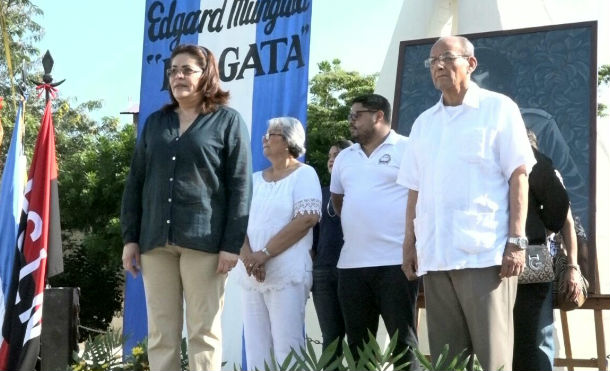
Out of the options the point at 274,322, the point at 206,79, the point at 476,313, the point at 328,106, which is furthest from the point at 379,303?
the point at 328,106

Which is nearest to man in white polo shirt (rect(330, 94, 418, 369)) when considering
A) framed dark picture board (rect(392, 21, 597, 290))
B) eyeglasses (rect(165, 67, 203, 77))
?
eyeglasses (rect(165, 67, 203, 77))

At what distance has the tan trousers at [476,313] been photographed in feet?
11.6

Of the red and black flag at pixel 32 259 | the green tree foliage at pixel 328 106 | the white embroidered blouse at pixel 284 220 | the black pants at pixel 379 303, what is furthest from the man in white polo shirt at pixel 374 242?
the green tree foliage at pixel 328 106

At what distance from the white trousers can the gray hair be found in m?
0.65

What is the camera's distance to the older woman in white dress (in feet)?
15.7

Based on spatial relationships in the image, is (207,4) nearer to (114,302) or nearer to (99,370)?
(99,370)

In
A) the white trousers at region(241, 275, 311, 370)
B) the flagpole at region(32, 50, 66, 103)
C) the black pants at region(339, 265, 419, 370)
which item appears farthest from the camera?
the flagpole at region(32, 50, 66, 103)

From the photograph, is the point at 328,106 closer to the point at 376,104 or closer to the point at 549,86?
the point at 549,86

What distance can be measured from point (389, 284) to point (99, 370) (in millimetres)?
1334

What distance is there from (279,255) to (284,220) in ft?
0.57

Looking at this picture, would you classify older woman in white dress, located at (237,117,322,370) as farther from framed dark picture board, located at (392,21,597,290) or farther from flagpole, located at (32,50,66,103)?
framed dark picture board, located at (392,21,597,290)

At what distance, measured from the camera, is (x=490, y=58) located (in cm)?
689

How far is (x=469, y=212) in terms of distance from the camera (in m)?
3.59

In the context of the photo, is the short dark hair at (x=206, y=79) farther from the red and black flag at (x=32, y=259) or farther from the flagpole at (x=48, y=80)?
the flagpole at (x=48, y=80)
